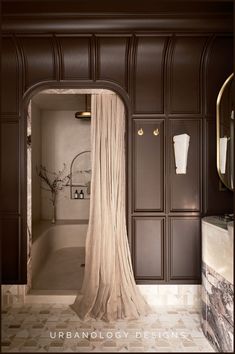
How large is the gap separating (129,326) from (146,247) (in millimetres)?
731

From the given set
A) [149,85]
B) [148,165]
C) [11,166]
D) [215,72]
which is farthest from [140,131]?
[11,166]

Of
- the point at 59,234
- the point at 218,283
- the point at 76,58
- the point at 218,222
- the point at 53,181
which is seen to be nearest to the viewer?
the point at 218,283

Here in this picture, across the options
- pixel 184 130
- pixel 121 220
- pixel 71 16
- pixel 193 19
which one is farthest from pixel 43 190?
pixel 193 19

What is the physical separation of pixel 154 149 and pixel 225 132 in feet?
2.23

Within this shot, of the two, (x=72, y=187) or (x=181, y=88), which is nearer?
(x=181, y=88)

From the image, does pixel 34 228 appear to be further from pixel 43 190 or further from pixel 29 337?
pixel 29 337

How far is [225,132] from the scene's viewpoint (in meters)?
2.82

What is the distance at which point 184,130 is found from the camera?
299 cm

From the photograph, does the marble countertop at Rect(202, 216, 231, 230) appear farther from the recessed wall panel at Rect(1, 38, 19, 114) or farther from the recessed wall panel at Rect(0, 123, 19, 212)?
the recessed wall panel at Rect(1, 38, 19, 114)

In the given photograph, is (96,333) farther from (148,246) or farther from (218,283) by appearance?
(218,283)

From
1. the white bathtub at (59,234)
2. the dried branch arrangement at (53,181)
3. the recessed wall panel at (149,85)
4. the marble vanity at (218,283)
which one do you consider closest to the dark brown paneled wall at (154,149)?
the recessed wall panel at (149,85)

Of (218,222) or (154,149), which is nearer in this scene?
(218,222)

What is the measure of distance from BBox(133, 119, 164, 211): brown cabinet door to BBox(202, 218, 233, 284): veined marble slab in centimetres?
60

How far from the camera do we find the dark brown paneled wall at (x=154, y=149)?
117 inches
